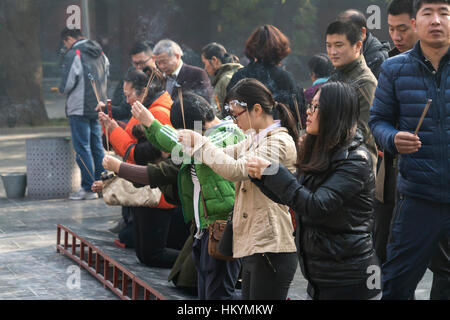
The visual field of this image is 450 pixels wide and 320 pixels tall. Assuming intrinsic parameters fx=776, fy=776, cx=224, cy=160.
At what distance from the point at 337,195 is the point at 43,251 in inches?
170

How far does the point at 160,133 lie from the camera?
4.50 meters

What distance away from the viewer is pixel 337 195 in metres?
3.32

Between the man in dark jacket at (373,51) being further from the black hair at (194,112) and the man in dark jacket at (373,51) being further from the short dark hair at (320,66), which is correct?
the short dark hair at (320,66)

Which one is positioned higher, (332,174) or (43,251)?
(332,174)

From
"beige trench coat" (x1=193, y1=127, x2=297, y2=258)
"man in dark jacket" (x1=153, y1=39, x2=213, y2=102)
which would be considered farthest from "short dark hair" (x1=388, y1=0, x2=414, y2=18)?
"man in dark jacket" (x1=153, y1=39, x2=213, y2=102)

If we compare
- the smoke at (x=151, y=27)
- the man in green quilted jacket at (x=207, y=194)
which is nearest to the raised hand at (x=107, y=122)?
the man in green quilted jacket at (x=207, y=194)

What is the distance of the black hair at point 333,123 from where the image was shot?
3.39 meters

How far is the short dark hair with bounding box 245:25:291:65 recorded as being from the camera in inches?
251

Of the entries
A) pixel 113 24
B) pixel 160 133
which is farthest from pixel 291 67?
pixel 160 133

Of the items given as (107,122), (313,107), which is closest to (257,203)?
(313,107)

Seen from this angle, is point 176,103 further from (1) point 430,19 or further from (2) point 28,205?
(2) point 28,205

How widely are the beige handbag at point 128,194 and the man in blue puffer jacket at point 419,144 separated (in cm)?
234

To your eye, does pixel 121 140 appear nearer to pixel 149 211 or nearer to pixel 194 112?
pixel 149 211

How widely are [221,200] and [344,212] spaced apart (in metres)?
1.25
